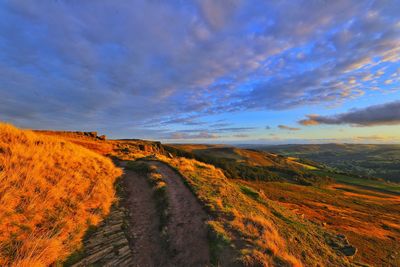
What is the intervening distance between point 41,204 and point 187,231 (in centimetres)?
651

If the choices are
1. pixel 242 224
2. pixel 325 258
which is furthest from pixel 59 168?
pixel 325 258

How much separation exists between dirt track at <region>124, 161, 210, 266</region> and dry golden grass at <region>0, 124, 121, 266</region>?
1939 millimetres

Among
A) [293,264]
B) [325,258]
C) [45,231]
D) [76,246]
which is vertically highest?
[45,231]

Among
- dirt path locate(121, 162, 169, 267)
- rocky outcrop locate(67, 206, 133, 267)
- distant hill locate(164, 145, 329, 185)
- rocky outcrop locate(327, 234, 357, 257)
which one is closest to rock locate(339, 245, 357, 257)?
rocky outcrop locate(327, 234, 357, 257)

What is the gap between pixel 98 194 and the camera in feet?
38.8

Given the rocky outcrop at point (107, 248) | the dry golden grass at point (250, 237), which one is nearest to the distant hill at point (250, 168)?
the dry golden grass at point (250, 237)

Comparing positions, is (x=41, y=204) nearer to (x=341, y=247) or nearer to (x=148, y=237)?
(x=148, y=237)

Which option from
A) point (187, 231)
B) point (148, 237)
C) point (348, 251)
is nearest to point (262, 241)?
point (187, 231)

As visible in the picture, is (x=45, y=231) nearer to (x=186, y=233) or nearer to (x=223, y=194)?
(x=186, y=233)

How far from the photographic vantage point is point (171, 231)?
1056 cm

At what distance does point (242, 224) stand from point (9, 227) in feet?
32.3

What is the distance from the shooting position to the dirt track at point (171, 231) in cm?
862

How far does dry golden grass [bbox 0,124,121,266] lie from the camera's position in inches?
236

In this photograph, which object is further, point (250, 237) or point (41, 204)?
point (250, 237)
